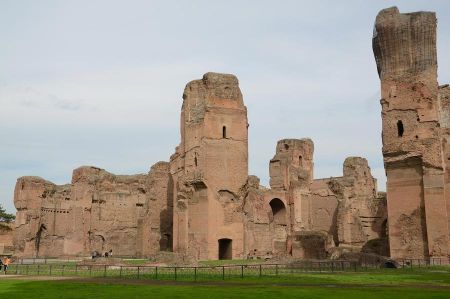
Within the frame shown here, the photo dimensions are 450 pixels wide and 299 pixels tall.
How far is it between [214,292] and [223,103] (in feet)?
66.8

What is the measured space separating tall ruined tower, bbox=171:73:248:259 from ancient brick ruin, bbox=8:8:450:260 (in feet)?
0.20

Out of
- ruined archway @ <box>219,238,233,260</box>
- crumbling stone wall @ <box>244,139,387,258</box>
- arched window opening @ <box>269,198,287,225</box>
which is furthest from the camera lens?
arched window opening @ <box>269,198,287,225</box>

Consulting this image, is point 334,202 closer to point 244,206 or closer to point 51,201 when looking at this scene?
point 244,206

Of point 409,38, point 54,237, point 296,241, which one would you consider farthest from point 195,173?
point 54,237

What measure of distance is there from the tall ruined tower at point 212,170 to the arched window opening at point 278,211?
12.6 meters

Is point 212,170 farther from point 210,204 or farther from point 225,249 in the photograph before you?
point 225,249

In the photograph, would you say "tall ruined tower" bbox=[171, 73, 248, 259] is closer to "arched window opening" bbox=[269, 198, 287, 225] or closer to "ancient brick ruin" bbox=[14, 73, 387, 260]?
"ancient brick ruin" bbox=[14, 73, 387, 260]

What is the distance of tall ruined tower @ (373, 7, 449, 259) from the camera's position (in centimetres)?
2536

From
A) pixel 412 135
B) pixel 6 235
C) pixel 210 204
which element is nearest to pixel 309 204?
pixel 210 204

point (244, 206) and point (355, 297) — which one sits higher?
point (244, 206)

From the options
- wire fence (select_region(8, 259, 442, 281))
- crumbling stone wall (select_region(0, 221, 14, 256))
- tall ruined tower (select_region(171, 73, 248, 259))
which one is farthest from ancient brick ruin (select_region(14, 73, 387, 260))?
wire fence (select_region(8, 259, 442, 281))

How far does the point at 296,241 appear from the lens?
33.3 metres

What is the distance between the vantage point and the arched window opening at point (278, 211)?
143 ft

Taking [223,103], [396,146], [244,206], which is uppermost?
[223,103]
